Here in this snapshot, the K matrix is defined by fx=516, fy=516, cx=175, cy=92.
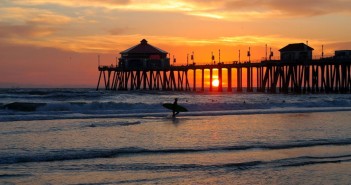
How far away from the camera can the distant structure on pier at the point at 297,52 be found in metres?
67.5

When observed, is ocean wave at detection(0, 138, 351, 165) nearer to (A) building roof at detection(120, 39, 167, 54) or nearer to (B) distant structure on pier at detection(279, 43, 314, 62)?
(B) distant structure on pier at detection(279, 43, 314, 62)

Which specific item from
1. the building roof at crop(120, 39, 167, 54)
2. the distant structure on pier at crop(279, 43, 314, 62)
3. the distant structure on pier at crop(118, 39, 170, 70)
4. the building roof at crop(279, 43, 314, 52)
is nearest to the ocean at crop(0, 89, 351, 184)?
the distant structure on pier at crop(279, 43, 314, 62)

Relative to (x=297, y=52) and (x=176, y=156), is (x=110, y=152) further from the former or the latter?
(x=297, y=52)

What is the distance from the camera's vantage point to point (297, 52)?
68000 mm

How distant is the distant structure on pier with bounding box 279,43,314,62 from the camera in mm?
67500

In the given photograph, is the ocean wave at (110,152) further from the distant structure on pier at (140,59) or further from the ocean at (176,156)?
the distant structure on pier at (140,59)

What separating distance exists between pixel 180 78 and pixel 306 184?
77.5 metres

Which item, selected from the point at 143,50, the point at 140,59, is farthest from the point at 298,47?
the point at 143,50

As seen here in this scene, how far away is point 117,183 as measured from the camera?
8953mm

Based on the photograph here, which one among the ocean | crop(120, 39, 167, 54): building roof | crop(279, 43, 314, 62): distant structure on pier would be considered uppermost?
crop(120, 39, 167, 54): building roof

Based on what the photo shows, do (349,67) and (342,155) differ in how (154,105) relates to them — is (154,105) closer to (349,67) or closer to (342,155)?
(342,155)

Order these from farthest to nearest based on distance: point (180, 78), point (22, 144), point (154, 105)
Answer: point (180, 78)
point (154, 105)
point (22, 144)

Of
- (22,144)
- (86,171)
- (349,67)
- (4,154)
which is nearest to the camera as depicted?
(86,171)

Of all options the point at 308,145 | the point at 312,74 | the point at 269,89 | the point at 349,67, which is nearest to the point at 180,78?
the point at 269,89
